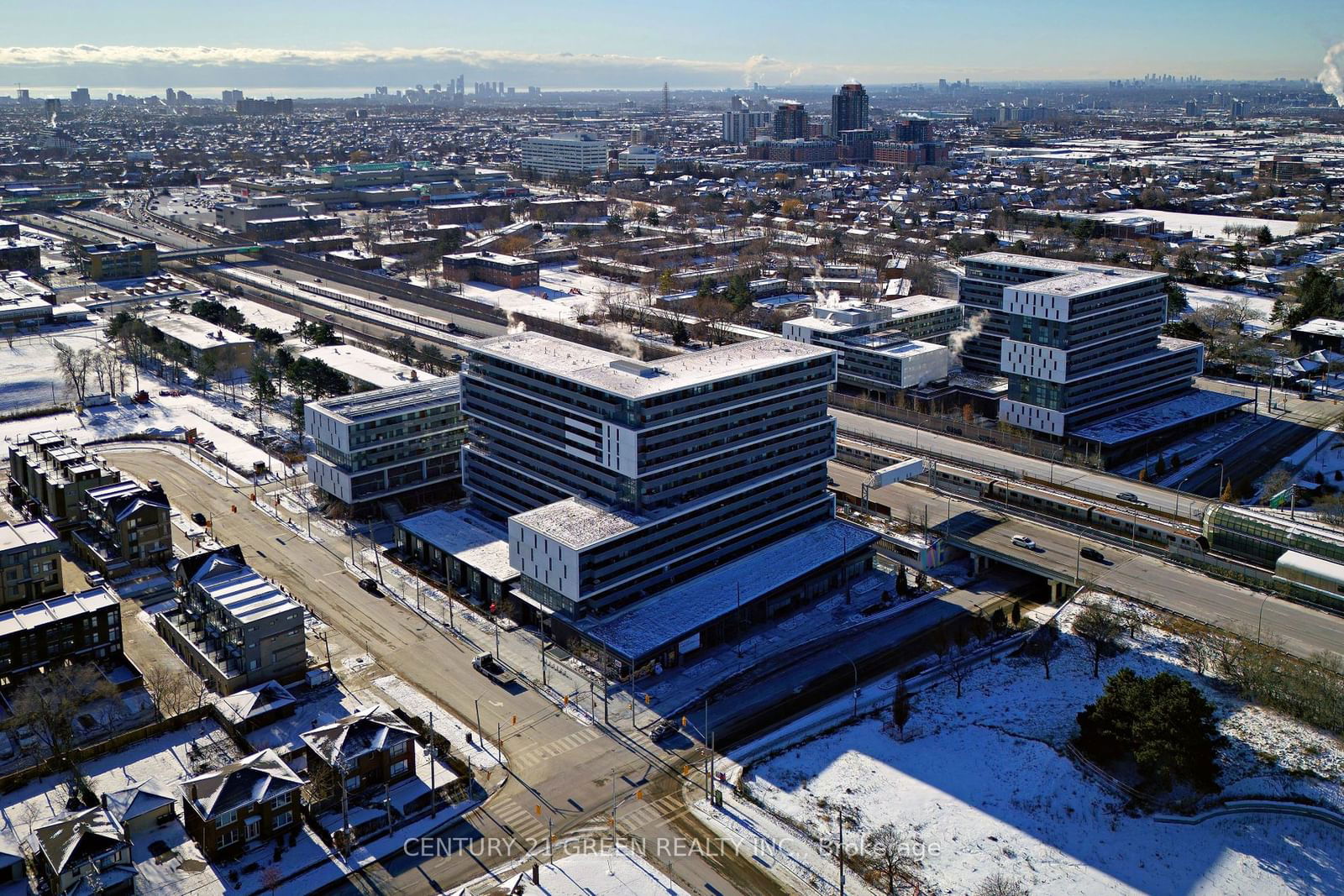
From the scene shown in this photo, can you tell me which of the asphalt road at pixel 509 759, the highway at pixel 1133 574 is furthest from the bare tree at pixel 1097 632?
the asphalt road at pixel 509 759

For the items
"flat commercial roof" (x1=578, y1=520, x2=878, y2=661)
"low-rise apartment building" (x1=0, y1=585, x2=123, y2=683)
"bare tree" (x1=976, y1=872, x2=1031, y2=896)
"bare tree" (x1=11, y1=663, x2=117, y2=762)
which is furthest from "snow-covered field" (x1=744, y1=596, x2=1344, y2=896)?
"low-rise apartment building" (x1=0, y1=585, x2=123, y2=683)

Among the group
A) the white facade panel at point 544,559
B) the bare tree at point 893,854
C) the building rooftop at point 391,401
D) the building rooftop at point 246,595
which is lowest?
the bare tree at point 893,854

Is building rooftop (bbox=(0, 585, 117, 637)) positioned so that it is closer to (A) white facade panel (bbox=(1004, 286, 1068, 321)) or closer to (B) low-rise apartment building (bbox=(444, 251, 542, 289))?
(A) white facade panel (bbox=(1004, 286, 1068, 321))

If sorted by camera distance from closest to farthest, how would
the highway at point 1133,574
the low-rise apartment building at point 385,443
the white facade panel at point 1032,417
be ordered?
the highway at point 1133,574
the low-rise apartment building at point 385,443
the white facade panel at point 1032,417

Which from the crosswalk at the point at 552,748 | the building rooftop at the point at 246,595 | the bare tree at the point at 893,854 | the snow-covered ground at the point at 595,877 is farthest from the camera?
the building rooftop at the point at 246,595

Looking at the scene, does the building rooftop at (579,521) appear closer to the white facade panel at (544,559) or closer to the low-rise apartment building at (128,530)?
the white facade panel at (544,559)

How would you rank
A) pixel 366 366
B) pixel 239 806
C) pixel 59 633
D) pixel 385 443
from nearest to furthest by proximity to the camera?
pixel 239 806 → pixel 59 633 → pixel 385 443 → pixel 366 366

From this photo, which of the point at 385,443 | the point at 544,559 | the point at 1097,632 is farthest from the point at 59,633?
the point at 1097,632

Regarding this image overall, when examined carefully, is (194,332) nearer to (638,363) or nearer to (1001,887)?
(638,363)
